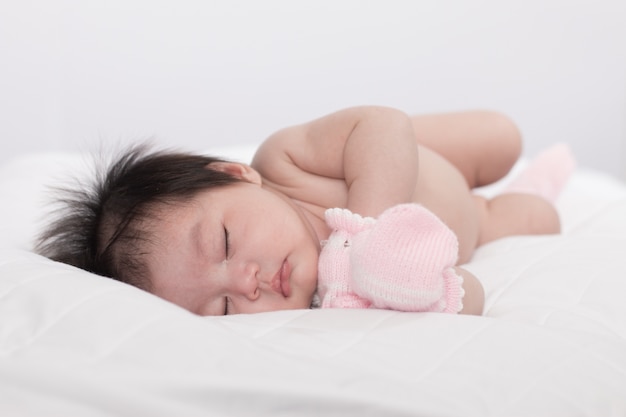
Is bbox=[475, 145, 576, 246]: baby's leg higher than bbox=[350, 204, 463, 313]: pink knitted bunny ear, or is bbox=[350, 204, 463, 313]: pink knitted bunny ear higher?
bbox=[350, 204, 463, 313]: pink knitted bunny ear

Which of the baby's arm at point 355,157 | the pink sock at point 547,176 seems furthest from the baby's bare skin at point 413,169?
the pink sock at point 547,176

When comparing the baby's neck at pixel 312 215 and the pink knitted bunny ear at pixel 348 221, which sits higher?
the pink knitted bunny ear at pixel 348 221

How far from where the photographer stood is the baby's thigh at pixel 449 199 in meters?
1.47

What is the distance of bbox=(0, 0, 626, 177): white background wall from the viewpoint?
2709mm

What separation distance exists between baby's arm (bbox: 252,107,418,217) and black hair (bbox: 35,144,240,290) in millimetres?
194

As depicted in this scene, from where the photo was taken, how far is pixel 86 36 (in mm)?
2715

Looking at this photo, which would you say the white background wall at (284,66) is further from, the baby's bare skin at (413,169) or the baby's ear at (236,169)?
the baby's ear at (236,169)

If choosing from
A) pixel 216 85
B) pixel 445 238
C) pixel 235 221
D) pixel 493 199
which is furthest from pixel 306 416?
pixel 216 85

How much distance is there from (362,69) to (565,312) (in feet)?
6.41

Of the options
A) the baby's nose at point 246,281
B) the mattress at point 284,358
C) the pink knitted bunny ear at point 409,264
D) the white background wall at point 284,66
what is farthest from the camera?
the white background wall at point 284,66

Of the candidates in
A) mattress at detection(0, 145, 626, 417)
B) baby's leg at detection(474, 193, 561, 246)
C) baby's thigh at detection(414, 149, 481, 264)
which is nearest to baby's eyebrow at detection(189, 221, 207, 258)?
mattress at detection(0, 145, 626, 417)

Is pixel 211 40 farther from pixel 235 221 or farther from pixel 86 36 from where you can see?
pixel 235 221

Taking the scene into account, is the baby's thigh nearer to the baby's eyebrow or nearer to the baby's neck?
the baby's neck

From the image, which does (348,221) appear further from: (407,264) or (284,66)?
(284,66)
